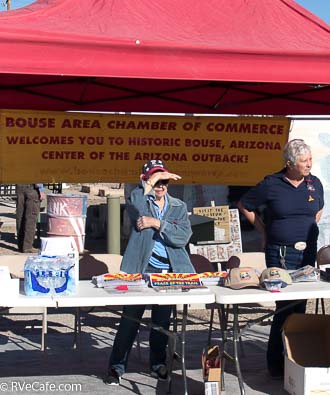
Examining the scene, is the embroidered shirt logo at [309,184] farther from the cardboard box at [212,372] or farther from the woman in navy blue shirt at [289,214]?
the cardboard box at [212,372]

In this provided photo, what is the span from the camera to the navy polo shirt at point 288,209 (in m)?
4.94

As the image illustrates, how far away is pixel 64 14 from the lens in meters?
4.97

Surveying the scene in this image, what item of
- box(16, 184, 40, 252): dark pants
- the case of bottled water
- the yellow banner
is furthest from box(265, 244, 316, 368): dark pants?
box(16, 184, 40, 252): dark pants

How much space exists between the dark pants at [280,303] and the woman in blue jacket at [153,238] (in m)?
0.56

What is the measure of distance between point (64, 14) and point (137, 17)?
475 millimetres

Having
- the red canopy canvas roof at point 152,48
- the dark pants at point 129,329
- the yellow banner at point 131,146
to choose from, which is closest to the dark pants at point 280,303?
the dark pants at point 129,329

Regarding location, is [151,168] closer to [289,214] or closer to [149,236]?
[149,236]

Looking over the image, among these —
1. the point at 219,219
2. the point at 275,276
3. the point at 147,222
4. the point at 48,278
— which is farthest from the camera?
the point at 219,219

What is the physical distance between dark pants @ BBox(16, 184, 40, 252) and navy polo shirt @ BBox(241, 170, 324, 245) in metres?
7.50

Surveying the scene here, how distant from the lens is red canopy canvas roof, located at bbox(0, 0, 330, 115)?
4301 mm

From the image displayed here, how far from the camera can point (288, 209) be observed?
4.94 m

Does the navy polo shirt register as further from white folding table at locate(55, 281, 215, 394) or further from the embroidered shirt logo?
white folding table at locate(55, 281, 215, 394)

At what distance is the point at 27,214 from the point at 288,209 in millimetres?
7649

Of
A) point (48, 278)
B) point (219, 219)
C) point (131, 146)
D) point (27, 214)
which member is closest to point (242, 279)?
point (48, 278)
